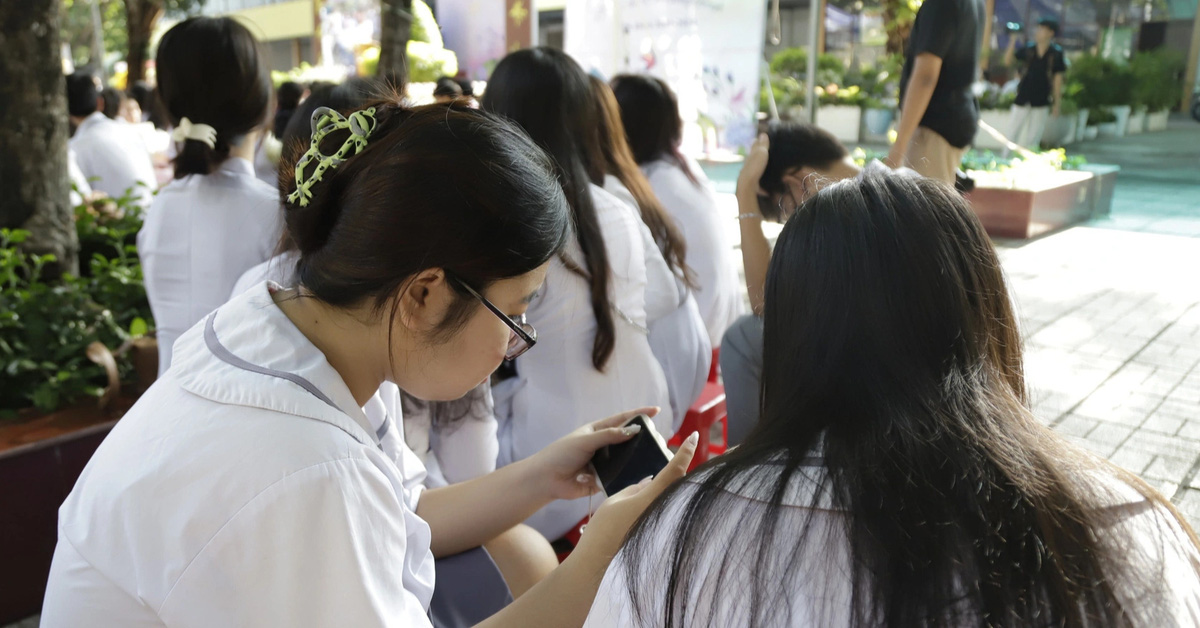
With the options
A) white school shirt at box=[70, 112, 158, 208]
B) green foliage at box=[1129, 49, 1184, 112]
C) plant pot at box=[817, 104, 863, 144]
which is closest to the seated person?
Answer: white school shirt at box=[70, 112, 158, 208]

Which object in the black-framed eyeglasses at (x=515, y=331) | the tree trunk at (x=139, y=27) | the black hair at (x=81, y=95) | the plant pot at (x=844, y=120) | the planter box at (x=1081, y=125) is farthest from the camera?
the tree trunk at (x=139, y=27)

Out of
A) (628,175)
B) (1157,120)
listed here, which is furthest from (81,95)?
(1157,120)

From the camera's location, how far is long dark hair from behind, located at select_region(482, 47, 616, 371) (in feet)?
7.50

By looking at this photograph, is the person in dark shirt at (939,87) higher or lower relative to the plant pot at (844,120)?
higher

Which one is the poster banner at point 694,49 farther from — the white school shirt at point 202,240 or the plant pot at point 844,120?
the white school shirt at point 202,240

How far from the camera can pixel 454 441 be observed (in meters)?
2.07

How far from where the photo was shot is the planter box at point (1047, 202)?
677 centimetres

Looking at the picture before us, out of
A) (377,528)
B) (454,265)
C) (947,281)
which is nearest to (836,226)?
(947,281)

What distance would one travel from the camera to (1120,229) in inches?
277

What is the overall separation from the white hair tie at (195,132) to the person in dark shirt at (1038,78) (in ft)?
20.5

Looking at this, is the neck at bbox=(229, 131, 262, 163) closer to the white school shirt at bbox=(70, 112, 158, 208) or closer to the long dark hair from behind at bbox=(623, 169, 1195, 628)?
the long dark hair from behind at bbox=(623, 169, 1195, 628)

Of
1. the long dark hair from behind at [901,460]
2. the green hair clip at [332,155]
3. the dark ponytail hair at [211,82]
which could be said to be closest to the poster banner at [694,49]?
the dark ponytail hair at [211,82]

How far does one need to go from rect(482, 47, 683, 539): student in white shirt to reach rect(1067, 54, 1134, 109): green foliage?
218 inches

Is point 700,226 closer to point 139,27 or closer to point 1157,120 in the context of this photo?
point 1157,120
